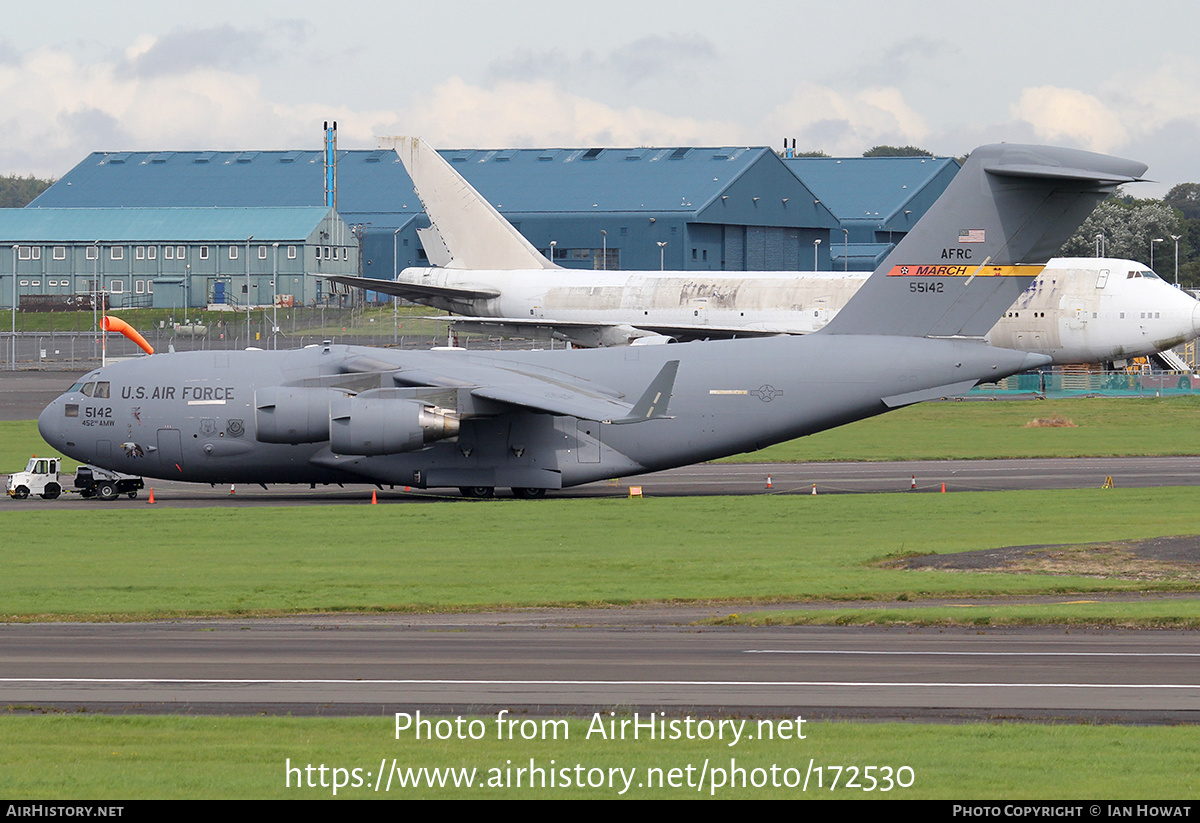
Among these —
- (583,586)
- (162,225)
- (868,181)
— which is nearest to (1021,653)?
(583,586)

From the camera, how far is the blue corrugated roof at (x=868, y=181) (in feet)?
520

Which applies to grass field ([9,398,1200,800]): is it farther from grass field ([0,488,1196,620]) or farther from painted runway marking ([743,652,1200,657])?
painted runway marking ([743,652,1200,657])

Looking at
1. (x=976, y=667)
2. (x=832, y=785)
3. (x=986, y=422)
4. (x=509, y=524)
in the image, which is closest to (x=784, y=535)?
(x=509, y=524)

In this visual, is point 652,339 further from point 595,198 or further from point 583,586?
point 595,198

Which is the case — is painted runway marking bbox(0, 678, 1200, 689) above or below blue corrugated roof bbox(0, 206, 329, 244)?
below

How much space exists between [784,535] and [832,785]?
62.4 feet

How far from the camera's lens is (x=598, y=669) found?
17.1m

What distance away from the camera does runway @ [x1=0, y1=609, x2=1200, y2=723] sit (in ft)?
49.6

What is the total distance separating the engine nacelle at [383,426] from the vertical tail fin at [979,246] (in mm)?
11412

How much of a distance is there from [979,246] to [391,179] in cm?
11795

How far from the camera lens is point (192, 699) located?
15.7 metres

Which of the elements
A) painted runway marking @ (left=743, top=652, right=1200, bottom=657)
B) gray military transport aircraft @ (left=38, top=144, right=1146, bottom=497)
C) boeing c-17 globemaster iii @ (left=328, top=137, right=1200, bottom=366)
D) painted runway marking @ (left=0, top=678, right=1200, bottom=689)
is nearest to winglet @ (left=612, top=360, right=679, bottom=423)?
gray military transport aircraft @ (left=38, top=144, right=1146, bottom=497)

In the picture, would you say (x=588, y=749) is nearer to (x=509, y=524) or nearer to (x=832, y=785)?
(x=832, y=785)

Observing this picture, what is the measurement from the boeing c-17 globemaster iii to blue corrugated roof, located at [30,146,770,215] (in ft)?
195
